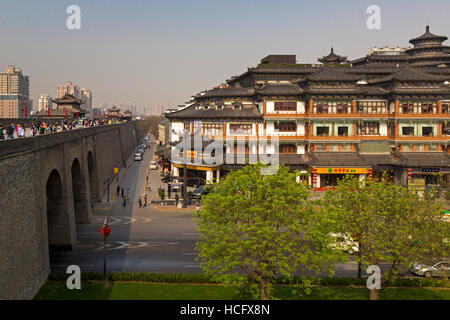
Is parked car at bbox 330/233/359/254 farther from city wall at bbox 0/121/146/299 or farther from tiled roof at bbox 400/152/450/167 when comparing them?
tiled roof at bbox 400/152/450/167

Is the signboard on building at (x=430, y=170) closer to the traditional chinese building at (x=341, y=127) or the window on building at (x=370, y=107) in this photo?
the traditional chinese building at (x=341, y=127)

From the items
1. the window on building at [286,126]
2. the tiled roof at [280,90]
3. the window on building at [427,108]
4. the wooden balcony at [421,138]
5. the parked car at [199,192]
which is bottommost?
the parked car at [199,192]

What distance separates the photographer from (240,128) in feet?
205

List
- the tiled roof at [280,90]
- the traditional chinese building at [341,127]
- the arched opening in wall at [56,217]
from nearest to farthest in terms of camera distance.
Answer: the arched opening in wall at [56,217] < the traditional chinese building at [341,127] < the tiled roof at [280,90]

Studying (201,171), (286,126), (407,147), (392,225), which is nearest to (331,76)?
(286,126)

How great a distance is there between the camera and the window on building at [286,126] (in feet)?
204

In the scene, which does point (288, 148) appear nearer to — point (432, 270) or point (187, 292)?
point (432, 270)

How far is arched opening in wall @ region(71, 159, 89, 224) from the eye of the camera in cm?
4200

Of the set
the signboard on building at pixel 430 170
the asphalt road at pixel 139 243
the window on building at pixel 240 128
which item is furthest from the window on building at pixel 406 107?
the asphalt road at pixel 139 243

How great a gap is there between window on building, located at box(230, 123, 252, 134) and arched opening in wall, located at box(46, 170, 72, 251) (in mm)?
32738

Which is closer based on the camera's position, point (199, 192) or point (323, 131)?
point (199, 192)

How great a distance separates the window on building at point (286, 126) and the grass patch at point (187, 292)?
1504 inches

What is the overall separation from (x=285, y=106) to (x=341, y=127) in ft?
28.1
